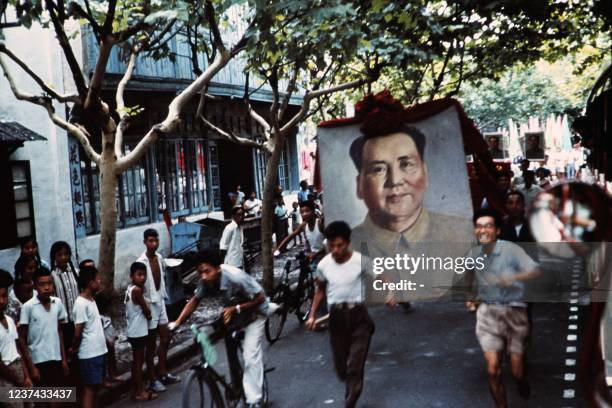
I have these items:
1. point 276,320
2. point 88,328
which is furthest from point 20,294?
point 276,320

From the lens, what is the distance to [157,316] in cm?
761

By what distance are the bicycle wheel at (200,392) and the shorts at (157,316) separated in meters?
1.71

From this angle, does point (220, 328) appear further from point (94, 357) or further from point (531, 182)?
point (531, 182)

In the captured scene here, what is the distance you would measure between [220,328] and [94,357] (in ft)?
3.79

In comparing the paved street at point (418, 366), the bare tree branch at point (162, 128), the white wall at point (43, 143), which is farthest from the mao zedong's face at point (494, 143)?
the bare tree branch at point (162, 128)

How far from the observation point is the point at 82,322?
6297 mm

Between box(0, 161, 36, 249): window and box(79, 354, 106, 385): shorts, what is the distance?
17.6ft

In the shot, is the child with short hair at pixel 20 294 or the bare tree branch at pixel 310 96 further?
the bare tree branch at pixel 310 96

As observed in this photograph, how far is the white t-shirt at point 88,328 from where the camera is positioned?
6289 mm

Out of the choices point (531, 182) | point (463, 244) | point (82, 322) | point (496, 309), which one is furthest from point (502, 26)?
point (82, 322)

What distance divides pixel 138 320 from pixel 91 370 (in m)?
1.02

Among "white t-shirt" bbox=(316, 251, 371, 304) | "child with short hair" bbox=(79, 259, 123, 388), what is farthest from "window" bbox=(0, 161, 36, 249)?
"white t-shirt" bbox=(316, 251, 371, 304)

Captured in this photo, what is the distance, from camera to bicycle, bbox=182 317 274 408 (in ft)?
19.2

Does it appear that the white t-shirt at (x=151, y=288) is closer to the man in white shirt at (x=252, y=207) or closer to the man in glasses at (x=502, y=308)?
the man in glasses at (x=502, y=308)
